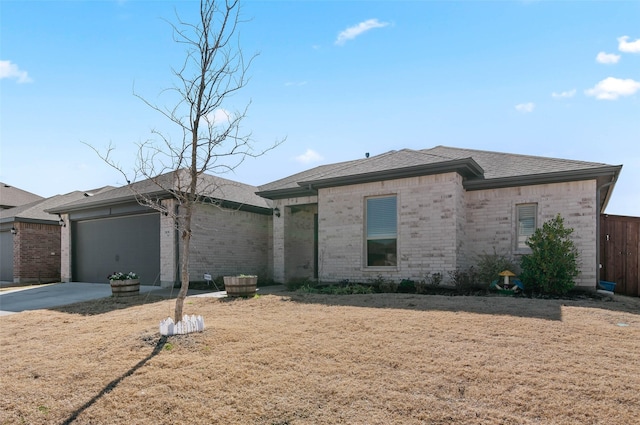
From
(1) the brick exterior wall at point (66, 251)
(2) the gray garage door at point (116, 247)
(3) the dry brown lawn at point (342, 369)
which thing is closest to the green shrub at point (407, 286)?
(3) the dry brown lawn at point (342, 369)

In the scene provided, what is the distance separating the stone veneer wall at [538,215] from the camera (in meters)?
10.2

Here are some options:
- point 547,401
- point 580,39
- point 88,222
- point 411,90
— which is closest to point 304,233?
point 411,90

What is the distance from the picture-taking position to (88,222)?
1678 centimetres

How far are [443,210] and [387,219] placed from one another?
1.69 metres

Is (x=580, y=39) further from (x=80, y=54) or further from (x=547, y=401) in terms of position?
(x=80, y=54)

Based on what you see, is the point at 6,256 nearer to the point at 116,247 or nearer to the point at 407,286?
the point at 116,247

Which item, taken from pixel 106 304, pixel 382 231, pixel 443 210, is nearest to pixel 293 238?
pixel 382 231

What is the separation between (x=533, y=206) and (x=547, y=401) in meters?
8.39

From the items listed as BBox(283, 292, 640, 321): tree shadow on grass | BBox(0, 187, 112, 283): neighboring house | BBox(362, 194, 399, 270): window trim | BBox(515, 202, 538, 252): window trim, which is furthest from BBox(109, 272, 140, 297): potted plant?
BBox(515, 202, 538, 252): window trim

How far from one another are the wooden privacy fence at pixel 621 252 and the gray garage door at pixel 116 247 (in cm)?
1399

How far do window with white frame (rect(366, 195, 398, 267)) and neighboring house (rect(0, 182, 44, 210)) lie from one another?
25119 millimetres

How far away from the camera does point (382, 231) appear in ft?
38.6

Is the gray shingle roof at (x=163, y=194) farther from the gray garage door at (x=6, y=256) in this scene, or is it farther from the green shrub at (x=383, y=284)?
the green shrub at (x=383, y=284)

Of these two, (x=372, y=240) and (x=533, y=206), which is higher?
(x=533, y=206)
